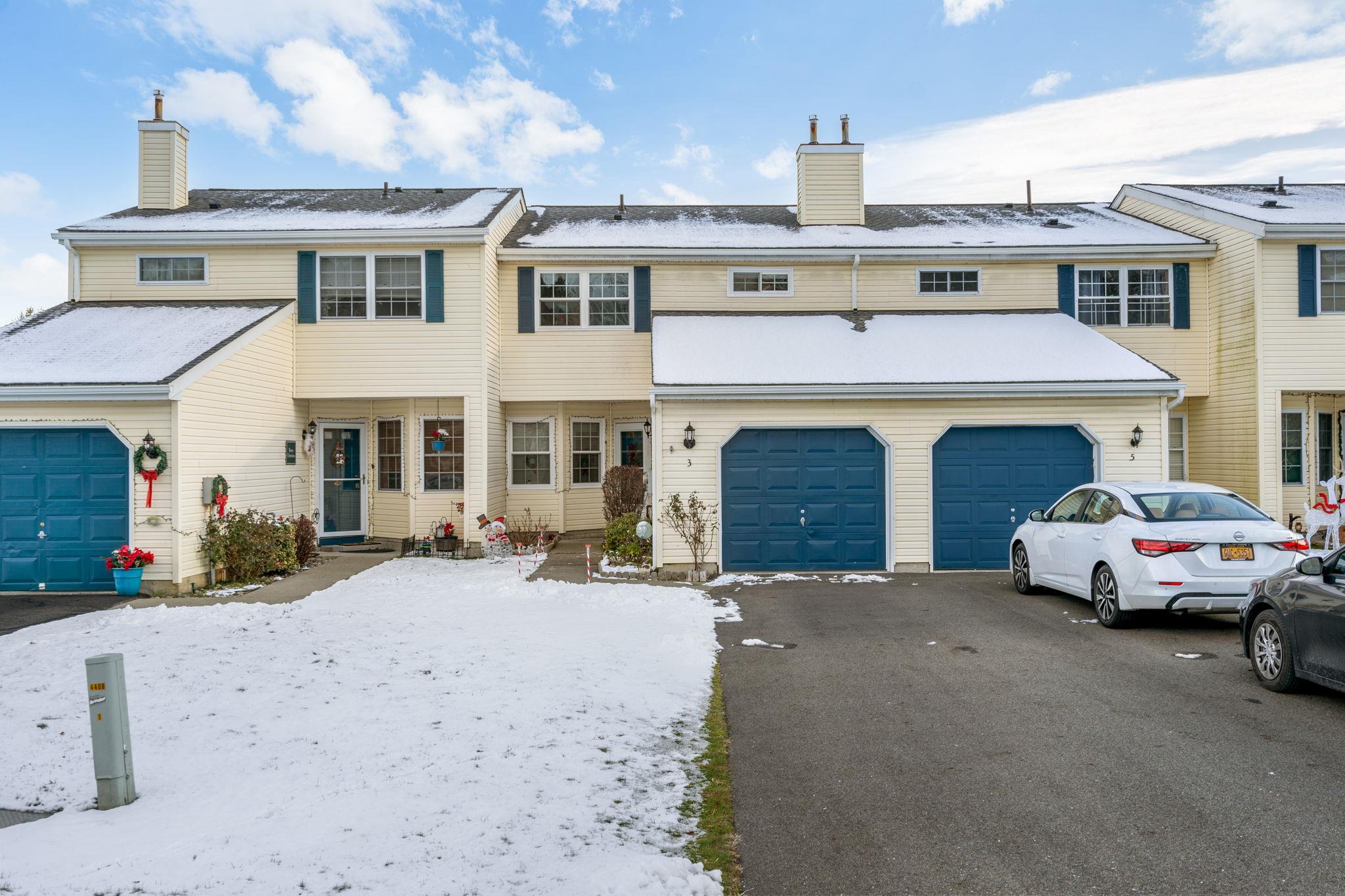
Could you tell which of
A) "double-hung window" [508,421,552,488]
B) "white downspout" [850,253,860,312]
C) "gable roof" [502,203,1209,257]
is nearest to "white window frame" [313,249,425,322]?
"gable roof" [502,203,1209,257]

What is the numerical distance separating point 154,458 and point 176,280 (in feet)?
18.1

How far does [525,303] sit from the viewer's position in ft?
51.3

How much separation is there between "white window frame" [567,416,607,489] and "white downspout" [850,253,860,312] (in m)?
5.82

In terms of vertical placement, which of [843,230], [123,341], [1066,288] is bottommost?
[123,341]

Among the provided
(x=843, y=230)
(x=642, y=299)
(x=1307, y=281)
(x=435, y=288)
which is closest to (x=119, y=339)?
(x=435, y=288)

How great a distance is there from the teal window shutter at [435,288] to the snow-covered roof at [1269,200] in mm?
14742

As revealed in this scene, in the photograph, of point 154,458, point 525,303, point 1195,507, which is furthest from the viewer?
point 525,303

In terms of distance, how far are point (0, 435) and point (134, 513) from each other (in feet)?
7.22

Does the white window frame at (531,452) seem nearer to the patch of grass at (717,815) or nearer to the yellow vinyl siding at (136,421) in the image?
the yellow vinyl siding at (136,421)

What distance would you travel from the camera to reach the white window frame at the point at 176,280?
48.3 feet

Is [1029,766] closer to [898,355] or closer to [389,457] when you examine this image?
[898,355]

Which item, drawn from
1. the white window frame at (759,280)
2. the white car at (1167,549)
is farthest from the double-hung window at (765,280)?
the white car at (1167,549)

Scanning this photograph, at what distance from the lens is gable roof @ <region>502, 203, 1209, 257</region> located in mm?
15680

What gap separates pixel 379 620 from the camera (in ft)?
30.0
